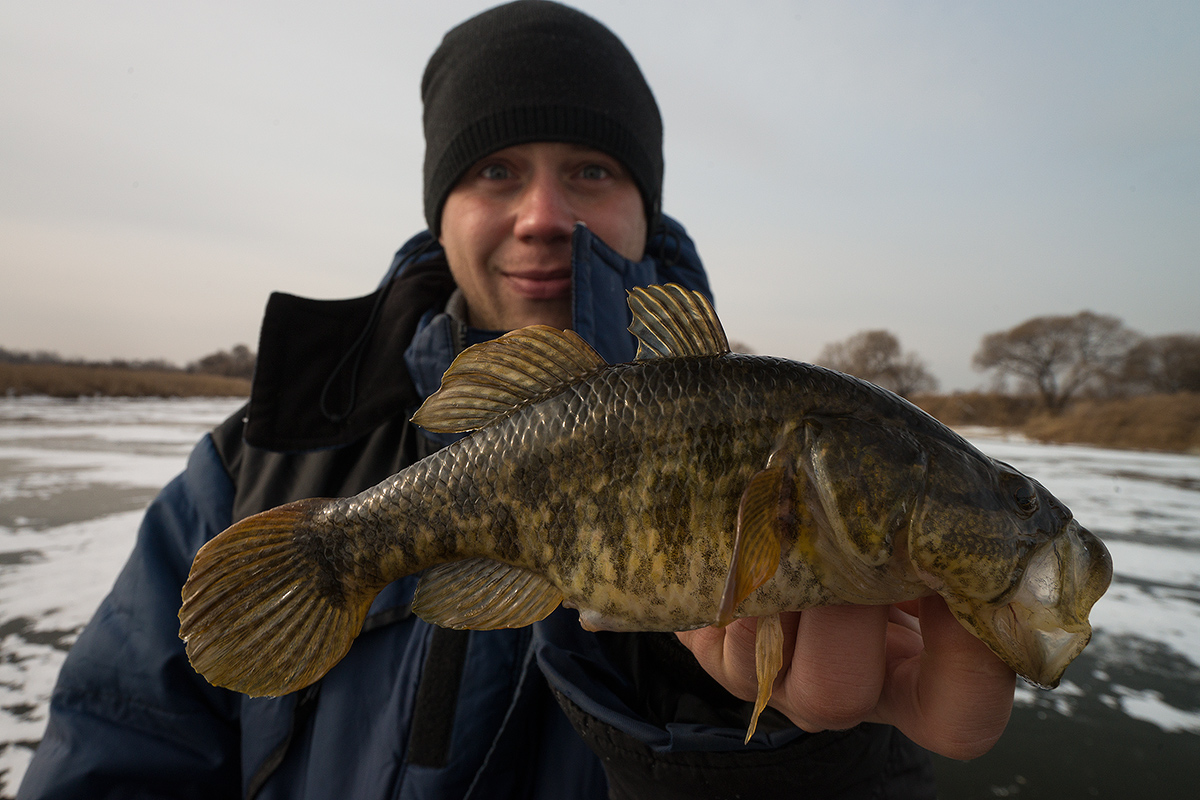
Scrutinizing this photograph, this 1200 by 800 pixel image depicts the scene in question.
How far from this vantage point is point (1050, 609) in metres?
1.00

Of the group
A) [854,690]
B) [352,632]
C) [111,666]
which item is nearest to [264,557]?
[352,632]

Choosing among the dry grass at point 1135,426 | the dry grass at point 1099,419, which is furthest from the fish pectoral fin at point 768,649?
the dry grass at point 1135,426

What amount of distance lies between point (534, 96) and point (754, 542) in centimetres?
237

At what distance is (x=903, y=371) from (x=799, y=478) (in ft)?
73.6

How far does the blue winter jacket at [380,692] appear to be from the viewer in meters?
1.49

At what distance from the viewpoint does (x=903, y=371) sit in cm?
2080

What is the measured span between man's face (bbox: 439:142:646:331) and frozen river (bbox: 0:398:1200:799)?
2.70m

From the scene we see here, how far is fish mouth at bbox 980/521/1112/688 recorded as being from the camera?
99 centimetres

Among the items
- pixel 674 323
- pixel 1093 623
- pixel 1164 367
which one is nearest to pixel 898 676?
pixel 674 323

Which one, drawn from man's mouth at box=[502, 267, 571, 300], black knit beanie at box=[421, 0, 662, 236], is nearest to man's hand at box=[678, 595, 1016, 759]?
man's mouth at box=[502, 267, 571, 300]

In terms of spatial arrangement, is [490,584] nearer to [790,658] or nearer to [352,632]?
[352,632]

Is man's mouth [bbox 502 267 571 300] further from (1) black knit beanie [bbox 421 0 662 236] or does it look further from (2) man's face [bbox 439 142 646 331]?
(1) black knit beanie [bbox 421 0 662 236]

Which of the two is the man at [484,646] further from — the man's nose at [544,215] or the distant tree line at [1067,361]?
the distant tree line at [1067,361]

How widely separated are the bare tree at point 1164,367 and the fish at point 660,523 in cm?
2254
